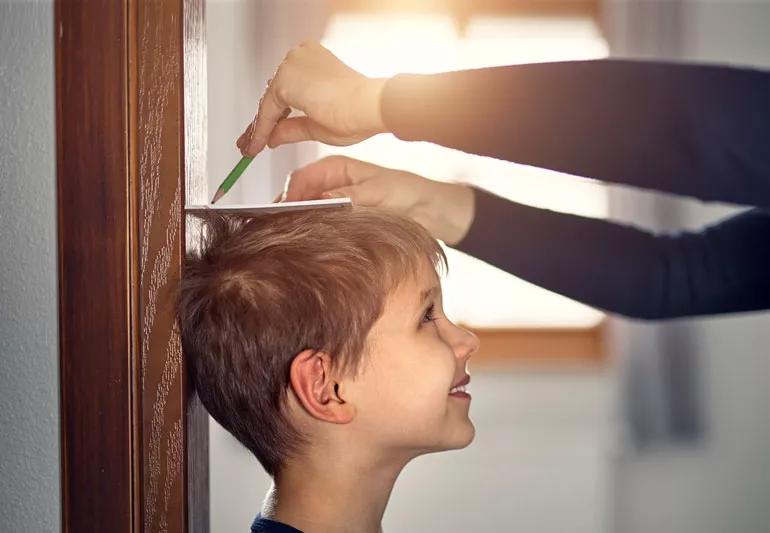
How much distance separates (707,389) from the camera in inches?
98.0

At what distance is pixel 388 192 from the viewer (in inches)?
37.6

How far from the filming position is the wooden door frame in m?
0.66

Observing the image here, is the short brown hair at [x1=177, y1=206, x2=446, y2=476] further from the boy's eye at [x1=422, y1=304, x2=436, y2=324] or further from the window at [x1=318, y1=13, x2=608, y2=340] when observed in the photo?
the window at [x1=318, y1=13, x2=608, y2=340]

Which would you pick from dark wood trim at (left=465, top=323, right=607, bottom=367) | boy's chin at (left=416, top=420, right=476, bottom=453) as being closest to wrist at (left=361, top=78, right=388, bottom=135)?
boy's chin at (left=416, top=420, right=476, bottom=453)

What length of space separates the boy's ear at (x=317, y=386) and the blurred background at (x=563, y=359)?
1571 mm

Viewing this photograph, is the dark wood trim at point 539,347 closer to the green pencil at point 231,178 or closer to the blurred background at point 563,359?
the blurred background at point 563,359

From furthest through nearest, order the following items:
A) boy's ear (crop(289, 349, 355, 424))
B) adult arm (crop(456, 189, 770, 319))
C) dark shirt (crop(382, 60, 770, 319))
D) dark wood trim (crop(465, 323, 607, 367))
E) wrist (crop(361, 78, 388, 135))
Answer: dark wood trim (crop(465, 323, 607, 367))
adult arm (crop(456, 189, 770, 319))
boy's ear (crop(289, 349, 355, 424))
wrist (crop(361, 78, 388, 135))
dark shirt (crop(382, 60, 770, 319))

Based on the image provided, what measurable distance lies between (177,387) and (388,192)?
36cm

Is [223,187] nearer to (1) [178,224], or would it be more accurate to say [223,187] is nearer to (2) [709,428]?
(1) [178,224]

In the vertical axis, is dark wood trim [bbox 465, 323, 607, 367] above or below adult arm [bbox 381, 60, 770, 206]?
below

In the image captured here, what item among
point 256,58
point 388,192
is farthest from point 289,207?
point 256,58

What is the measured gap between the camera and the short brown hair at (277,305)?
88 cm

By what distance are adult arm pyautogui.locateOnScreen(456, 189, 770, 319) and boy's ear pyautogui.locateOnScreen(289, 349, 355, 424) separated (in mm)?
263

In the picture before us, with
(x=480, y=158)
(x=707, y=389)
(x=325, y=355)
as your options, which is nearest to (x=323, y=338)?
(x=325, y=355)
